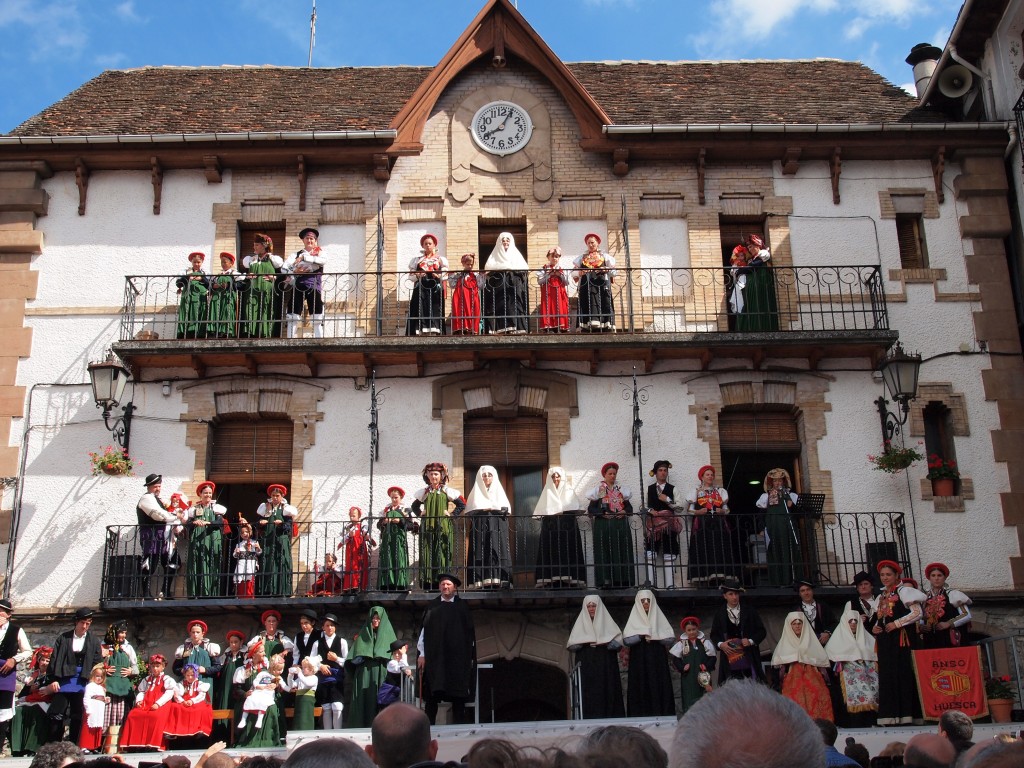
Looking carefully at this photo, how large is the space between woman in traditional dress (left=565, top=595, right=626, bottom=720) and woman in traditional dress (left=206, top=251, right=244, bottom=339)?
597 cm

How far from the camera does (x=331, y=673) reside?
13227mm

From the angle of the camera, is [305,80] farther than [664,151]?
Yes

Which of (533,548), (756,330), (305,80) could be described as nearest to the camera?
(533,548)

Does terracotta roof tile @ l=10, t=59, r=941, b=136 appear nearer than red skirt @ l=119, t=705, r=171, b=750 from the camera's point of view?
No

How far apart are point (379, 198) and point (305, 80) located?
12.4 feet

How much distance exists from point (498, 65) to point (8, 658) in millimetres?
10172

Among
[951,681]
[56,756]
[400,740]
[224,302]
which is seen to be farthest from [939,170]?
[400,740]

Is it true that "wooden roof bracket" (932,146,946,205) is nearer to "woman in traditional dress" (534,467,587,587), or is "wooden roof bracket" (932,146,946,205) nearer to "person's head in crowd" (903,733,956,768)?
"woman in traditional dress" (534,467,587,587)

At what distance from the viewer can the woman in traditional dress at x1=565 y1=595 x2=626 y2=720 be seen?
44.0 feet

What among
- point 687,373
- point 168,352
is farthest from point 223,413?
point 687,373

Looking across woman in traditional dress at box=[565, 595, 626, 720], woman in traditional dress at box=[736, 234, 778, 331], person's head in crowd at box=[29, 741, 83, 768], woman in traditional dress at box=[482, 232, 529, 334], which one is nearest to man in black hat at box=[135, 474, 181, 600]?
woman in traditional dress at box=[482, 232, 529, 334]

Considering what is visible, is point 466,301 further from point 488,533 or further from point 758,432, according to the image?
point 758,432

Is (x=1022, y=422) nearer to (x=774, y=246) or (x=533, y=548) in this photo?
(x=774, y=246)

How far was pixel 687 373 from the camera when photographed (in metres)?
16.3
